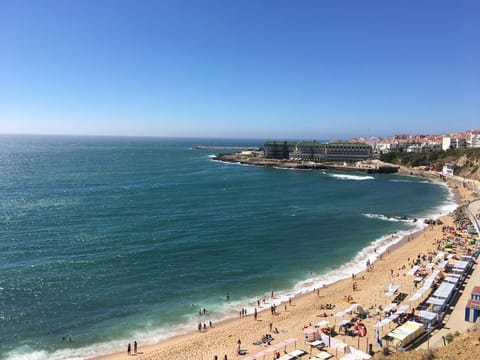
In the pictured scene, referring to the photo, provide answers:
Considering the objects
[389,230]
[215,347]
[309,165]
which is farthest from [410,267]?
[309,165]

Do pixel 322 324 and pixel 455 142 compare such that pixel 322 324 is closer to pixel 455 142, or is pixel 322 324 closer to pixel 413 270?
pixel 413 270

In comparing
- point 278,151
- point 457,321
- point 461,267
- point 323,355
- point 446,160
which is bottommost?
point 323,355

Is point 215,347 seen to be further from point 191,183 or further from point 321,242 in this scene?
point 191,183

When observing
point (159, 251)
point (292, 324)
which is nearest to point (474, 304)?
point (292, 324)

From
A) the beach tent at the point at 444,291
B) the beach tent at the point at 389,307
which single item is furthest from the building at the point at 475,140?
the beach tent at the point at 389,307

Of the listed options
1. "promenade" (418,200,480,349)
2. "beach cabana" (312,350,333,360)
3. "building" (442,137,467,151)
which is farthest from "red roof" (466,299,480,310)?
"building" (442,137,467,151)

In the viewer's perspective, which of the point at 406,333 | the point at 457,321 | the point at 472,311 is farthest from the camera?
the point at 457,321

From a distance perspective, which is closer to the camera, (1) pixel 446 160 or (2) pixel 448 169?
(2) pixel 448 169

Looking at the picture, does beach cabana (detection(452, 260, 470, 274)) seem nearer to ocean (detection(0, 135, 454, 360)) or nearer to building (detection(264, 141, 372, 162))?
ocean (detection(0, 135, 454, 360))
